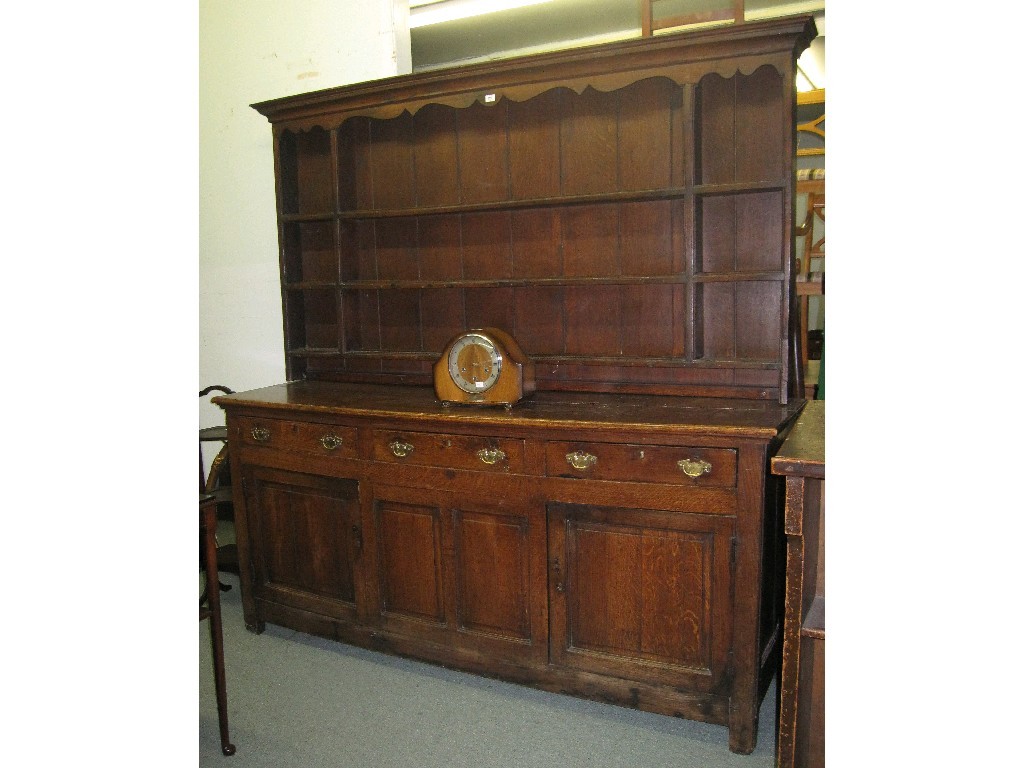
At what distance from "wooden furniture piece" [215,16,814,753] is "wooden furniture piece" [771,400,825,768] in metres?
0.39

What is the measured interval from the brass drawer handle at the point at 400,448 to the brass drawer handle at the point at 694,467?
88 centimetres

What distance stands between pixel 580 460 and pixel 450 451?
0.44 meters

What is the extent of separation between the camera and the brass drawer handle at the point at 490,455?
226 cm

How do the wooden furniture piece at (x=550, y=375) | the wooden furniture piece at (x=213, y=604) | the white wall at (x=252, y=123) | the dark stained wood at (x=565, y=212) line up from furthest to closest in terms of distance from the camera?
the white wall at (x=252, y=123)
the dark stained wood at (x=565, y=212)
the wooden furniture piece at (x=550, y=375)
the wooden furniture piece at (x=213, y=604)

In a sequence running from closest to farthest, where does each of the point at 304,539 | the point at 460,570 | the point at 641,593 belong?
the point at 641,593
the point at 460,570
the point at 304,539

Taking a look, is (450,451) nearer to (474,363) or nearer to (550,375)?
(474,363)

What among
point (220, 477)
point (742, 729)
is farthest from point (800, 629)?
point (220, 477)

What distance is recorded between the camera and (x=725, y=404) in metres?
2.31

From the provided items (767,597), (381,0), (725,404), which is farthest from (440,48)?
(767,597)

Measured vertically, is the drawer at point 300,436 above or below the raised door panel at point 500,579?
above

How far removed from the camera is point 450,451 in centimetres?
234

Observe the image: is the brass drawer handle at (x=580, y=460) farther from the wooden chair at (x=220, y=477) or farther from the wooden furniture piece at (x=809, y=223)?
the wooden chair at (x=220, y=477)

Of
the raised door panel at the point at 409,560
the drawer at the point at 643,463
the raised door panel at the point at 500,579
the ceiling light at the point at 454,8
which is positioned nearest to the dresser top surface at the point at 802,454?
the drawer at the point at 643,463
